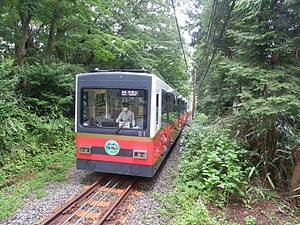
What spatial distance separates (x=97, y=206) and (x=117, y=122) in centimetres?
182

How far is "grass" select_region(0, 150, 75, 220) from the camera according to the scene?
4.24 meters

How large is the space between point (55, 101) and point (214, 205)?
23.1 ft

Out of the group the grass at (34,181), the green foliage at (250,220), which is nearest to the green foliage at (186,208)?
the green foliage at (250,220)

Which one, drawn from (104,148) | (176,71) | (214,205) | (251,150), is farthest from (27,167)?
(176,71)

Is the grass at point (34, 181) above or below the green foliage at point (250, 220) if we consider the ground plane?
above

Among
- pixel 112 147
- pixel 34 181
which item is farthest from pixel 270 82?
pixel 34 181

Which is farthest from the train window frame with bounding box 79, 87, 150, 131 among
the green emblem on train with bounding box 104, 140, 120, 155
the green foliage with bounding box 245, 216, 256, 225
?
the green foliage with bounding box 245, 216, 256, 225

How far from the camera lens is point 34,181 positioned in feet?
17.8

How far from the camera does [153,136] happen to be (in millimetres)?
5199

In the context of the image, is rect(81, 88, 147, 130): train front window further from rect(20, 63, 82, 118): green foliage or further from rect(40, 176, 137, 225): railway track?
rect(20, 63, 82, 118): green foliage

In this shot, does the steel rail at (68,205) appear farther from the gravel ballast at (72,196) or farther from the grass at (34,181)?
the grass at (34,181)

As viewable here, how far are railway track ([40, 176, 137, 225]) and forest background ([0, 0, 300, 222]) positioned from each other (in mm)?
1895

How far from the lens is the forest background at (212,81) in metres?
4.84

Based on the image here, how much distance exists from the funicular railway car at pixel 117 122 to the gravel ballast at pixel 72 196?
497 mm
